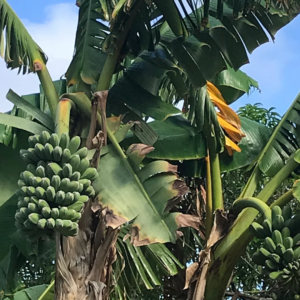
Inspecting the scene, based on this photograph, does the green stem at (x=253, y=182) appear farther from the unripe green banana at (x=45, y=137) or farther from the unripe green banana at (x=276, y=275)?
the unripe green banana at (x=45, y=137)

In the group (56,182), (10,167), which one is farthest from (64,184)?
(10,167)

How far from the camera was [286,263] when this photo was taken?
64.9 inches

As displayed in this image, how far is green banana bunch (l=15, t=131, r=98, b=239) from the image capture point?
5.78 ft

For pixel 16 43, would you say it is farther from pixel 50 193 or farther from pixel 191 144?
pixel 191 144

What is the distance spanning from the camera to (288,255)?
1.63 metres

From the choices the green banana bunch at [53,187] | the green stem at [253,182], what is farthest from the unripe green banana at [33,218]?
the green stem at [253,182]

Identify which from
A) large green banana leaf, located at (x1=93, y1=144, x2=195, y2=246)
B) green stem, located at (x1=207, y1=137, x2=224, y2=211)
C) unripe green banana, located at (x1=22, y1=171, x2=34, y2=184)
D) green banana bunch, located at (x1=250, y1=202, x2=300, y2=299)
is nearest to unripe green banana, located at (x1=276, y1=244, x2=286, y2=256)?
green banana bunch, located at (x1=250, y1=202, x2=300, y2=299)

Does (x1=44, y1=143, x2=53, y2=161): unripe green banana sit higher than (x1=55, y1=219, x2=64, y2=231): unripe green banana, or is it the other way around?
(x1=44, y1=143, x2=53, y2=161): unripe green banana

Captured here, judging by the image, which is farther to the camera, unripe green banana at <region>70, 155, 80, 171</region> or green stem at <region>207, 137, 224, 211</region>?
green stem at <region>207, 137, 224, 211</region>

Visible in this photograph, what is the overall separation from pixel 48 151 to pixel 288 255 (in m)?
0.98

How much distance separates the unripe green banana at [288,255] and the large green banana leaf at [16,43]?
1.56 meters

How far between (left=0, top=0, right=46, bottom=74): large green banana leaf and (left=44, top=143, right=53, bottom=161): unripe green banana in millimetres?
734

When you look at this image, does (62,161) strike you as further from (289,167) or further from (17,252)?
(289,167)

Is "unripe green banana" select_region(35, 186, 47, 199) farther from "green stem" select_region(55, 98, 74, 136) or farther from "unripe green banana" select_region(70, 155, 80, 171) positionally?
"green stem" select_region(55, 98, 74, 136)
